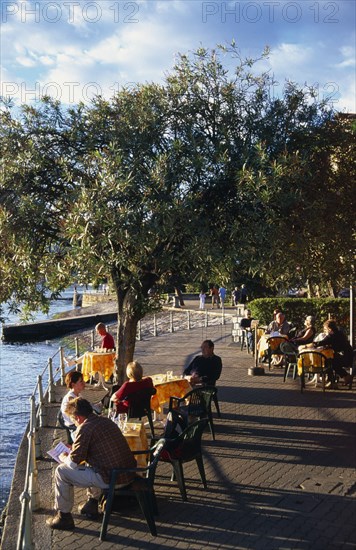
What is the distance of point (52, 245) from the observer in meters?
11.3

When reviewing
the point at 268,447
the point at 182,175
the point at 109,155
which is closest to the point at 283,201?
the point at 182,175

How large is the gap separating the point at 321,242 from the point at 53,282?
4810mm

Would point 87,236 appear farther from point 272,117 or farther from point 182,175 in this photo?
point 272,117

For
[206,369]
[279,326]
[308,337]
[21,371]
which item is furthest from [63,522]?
[21,371]

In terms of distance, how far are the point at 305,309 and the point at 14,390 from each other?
10.3m

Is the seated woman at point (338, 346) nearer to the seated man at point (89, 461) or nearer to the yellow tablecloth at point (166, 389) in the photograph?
the yellow tablecloth at point (166, 389)

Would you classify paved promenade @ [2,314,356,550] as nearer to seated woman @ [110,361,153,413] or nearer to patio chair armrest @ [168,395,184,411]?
patio chair armrest @ [168,395,184,411]


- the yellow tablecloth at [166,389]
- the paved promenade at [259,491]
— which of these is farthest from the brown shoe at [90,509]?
the yellow tablecloth at [166,389]

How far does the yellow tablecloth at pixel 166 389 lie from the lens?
10.5 meters

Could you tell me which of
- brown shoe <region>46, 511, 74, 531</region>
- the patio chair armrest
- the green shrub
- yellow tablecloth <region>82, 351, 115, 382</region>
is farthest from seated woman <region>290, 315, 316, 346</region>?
brown shoe <region>46, 511, 74, 531</region>

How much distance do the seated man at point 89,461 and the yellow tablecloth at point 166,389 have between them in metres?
3.97

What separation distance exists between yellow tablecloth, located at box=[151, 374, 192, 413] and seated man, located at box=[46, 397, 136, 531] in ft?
13.0

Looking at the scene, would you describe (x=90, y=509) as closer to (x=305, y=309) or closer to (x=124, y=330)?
(x=124, y=330)

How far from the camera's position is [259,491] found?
294 inches
